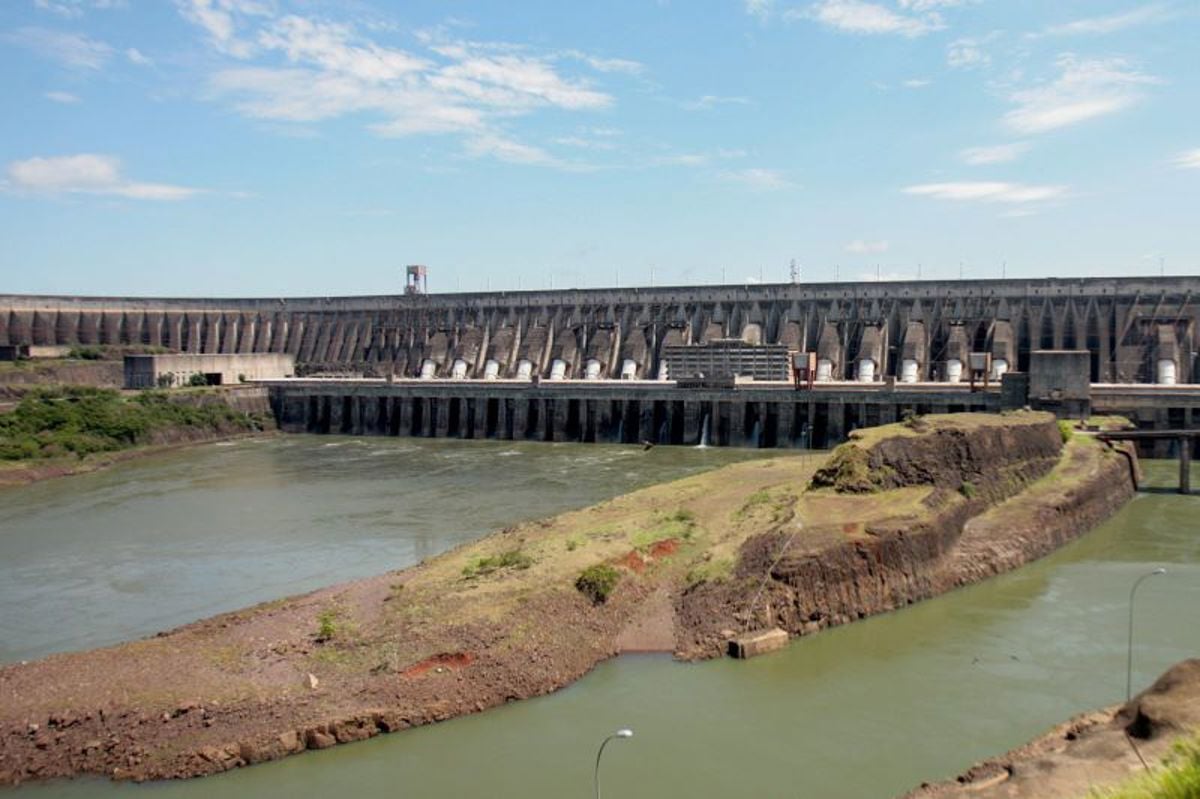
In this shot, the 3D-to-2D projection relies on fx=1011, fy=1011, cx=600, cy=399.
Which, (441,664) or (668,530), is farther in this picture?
(668,530)

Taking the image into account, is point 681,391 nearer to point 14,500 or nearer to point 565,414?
point 565,414

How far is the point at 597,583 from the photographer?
22875 millimetres

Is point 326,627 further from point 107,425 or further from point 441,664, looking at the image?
point 107,425

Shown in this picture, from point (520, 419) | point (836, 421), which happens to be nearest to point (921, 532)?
point (836, 421)

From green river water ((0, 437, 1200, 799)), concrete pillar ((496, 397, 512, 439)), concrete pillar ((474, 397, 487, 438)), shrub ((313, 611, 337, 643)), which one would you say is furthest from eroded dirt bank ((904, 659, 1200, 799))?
concrete pillar ((474, 397, 487, 438))

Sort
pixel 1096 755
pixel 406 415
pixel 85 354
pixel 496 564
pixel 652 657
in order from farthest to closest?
1. pixel 85 354
2. pixel 406 415
3. pixel 496 564
4. pixel 652 657
5. pixel 1096 755

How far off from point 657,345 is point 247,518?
135ft

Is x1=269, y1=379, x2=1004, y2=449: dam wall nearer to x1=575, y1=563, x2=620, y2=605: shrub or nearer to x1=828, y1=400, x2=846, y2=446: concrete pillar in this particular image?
x1=828, y1=400, x2=846, y2=446: concrete pillar

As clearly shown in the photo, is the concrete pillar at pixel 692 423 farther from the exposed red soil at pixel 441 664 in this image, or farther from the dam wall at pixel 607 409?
the exposed red soil at pixel 441 664

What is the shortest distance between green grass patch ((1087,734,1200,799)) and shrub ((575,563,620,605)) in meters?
13.5

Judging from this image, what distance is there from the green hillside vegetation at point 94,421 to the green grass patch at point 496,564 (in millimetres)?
35587

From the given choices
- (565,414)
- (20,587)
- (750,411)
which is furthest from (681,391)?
(20,587)

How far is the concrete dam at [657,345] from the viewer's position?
2180 inches

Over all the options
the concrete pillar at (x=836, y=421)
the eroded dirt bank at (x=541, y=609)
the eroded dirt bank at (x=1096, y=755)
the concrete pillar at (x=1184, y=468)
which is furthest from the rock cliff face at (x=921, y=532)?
the concrete pillar at (x=836, y=421)
